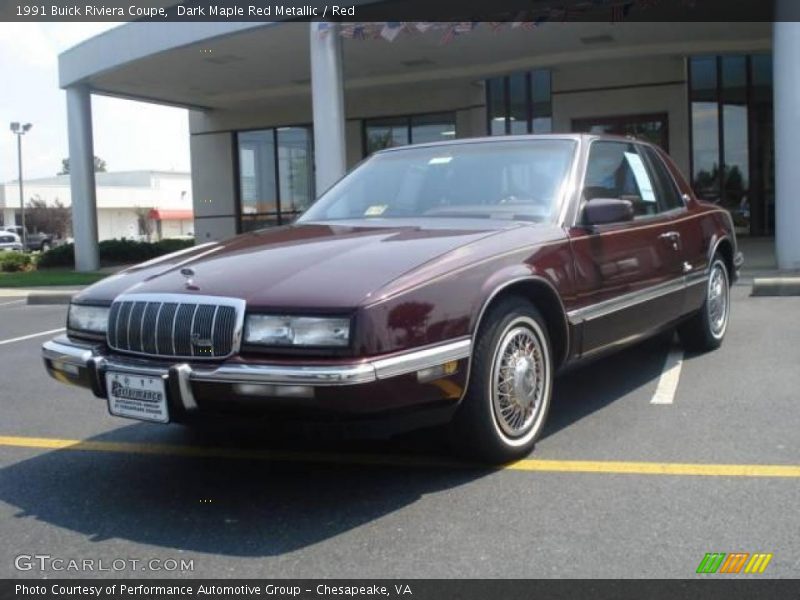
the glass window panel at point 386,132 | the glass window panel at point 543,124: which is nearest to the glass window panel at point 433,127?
the glass window panel at point 386,132

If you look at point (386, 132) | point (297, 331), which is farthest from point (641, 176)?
point (386, 132)

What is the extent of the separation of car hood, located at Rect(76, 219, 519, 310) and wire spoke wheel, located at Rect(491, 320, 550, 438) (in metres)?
0.52

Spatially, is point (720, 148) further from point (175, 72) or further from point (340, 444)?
point (340, 444)

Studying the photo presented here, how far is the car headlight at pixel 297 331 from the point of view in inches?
132

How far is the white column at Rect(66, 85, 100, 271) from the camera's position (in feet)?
63.6

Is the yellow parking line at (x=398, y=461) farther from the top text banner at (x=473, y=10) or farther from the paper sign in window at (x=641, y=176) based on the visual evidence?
the top text banner at (x=473, y=10)

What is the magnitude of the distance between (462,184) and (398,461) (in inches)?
66.4

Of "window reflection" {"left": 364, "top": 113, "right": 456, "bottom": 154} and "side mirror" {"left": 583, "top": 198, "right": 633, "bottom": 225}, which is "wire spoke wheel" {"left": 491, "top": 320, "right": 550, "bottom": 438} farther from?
"window reflection" {"left": 364, "top": 113, "right": 456, "bottom": 154}

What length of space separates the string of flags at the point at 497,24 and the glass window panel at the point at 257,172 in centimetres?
948

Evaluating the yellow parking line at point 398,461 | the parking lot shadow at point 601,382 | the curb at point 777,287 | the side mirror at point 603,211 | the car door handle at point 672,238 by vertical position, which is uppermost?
the side mirror at point 603,211

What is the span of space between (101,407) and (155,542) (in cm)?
264

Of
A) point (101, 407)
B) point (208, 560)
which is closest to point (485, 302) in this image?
point (208, 560)

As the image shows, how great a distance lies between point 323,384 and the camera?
128 inches

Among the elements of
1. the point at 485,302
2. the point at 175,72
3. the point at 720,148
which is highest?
the point at 175,72
